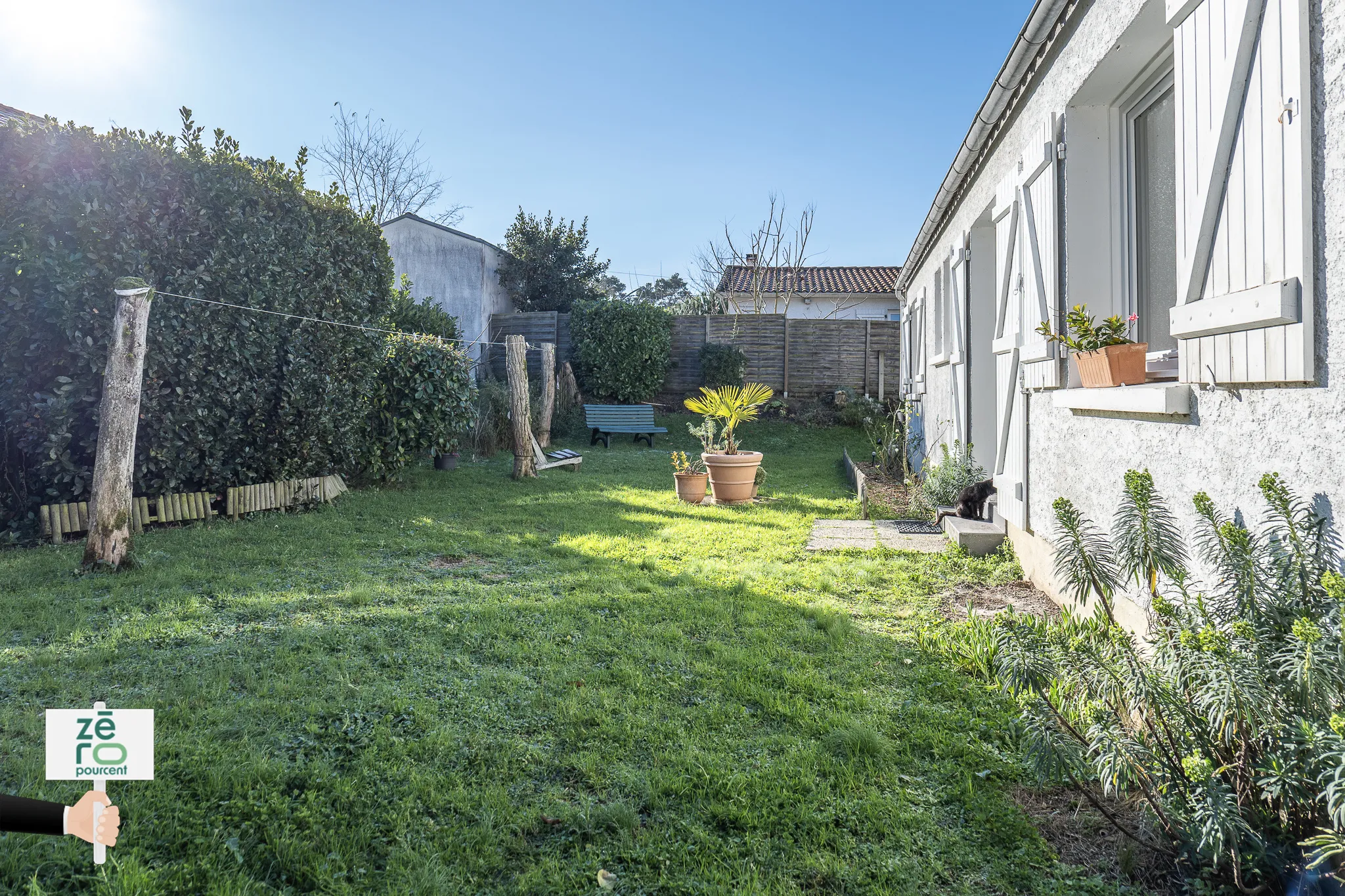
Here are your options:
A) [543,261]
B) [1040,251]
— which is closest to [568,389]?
[543,261]

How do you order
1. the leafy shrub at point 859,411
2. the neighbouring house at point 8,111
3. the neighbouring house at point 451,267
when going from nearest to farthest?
the neighbouring house at point 8,111 → the leafy shrub at point 859,411 → the neighbouring house at point 451,267

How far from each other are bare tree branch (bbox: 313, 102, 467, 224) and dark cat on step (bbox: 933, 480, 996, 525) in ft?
81.7

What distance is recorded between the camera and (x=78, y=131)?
552 cm

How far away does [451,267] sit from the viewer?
18.9 meters

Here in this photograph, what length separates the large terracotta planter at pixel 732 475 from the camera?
787 cm

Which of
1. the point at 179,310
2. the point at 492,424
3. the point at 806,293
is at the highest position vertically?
the point at 806,293

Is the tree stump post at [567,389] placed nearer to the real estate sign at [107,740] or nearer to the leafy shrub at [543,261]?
the leafy shrub at [543,261]

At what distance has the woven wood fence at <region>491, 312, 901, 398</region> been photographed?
15922 mm

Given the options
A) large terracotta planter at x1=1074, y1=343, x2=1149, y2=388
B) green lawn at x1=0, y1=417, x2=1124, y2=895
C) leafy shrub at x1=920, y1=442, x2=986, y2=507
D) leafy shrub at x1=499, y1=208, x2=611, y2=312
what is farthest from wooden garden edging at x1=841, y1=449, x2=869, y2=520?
leafy shrub at x1=499, y1=208, x2=611, y2=312

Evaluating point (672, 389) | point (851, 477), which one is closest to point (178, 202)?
point (851, 477)

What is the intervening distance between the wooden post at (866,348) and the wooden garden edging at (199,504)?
37.0ft

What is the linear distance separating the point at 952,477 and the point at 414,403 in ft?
19.0

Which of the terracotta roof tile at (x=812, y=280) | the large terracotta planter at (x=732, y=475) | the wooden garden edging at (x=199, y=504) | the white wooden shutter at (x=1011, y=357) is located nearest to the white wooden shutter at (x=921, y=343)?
the large terracotta planter at (x=732, y=475)

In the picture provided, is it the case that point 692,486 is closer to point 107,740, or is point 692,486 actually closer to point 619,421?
point 619,421
